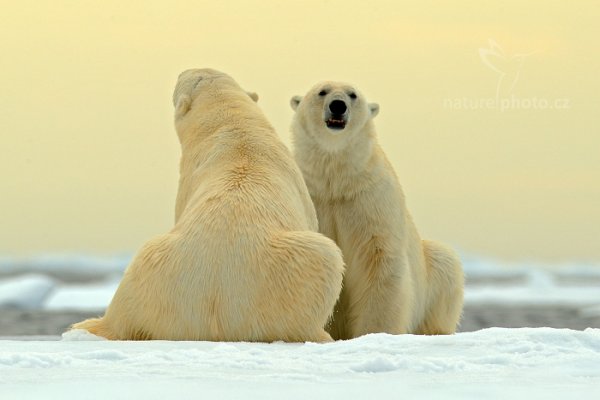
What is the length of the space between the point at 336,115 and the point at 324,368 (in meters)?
3.86

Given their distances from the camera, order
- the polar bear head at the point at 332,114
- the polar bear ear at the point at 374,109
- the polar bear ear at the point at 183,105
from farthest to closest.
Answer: the polar bear ear at the point at 374,109, the polar bear head at the point at 332,114, the polar bear ear at the point at 183,105

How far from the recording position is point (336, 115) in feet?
25.2

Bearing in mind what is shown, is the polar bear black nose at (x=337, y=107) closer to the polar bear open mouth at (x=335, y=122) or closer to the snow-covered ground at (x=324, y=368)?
the polar bear open mouth at (x=335, y=122)

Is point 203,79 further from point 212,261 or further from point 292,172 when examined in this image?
point 212,261

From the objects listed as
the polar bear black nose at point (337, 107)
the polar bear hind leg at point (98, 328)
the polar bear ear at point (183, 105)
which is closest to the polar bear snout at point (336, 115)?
the polar bear black nose at point (337, 107)

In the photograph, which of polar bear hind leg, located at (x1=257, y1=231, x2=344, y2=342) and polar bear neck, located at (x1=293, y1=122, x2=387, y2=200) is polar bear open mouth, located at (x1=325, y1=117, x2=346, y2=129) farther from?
polar bear hind leg, located at (x1=257, y1=231, x2=344, y2=342)

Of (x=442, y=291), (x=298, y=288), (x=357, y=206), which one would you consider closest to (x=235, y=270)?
(x=298, y=288)

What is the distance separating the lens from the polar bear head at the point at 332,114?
7676 mm

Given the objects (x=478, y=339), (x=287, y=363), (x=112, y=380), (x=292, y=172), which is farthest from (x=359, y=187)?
(x=112, y=380)

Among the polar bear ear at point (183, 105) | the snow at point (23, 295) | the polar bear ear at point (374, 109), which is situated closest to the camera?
the polar bear ear at point (183, 105)

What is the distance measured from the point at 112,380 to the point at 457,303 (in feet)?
17.2

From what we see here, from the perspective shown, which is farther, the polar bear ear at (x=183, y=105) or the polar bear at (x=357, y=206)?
the polar bear at (x=357, y=206)

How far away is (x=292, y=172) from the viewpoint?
6500 millimetres

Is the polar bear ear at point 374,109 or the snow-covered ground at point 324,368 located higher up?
the polar bear ear at point 374,109
